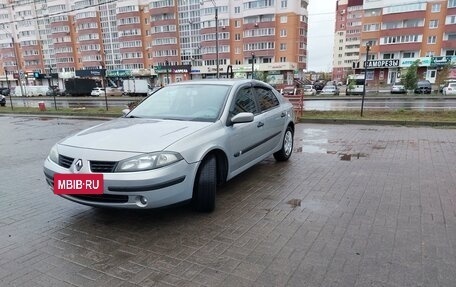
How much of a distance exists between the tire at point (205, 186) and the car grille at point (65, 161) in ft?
4.53

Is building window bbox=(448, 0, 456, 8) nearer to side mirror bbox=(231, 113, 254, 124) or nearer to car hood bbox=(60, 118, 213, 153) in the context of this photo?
side mirror bbox=(231, 113, 254, 124)

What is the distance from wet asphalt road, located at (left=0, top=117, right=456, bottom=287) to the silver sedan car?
413mm

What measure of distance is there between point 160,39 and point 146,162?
6731 centimetres

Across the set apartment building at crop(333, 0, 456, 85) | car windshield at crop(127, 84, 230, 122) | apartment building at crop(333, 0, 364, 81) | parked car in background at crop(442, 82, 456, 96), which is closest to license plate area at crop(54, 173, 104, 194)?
car windshield at crop(127, 84, 230, 122)

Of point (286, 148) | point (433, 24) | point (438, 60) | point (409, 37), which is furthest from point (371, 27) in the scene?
point (286, 148)

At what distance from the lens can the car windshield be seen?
4.20m

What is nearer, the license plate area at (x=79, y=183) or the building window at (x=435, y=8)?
the license plate area at (x=79, y=183)

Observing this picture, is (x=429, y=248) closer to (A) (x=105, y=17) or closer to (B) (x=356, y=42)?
(A) (x=105, y=17)

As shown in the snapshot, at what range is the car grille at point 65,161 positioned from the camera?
334cm

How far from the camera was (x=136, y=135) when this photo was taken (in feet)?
11.6

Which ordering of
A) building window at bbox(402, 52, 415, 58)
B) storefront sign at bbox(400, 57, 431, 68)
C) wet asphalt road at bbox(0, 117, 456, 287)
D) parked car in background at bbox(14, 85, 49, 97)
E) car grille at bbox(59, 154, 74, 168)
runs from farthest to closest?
parked car in background at bbox(14, 85, 49, 97) → building window at bbox(402, 52, 415, 58) → storefront sign at bbox(400, 57, 431, 68) → car grille at bbox(59, 154, 74, 168) → wet asphalt road at bbox(0, 117, 456, 287)

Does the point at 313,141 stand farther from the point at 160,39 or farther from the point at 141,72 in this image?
the point at 141,72

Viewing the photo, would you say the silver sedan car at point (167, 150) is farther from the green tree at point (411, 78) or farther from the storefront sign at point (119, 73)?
the storefront sign at point (119, 73)

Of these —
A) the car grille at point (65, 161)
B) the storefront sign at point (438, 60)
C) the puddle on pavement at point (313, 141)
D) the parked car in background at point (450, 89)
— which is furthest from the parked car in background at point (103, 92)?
the storefront sign at point (438, 60)
